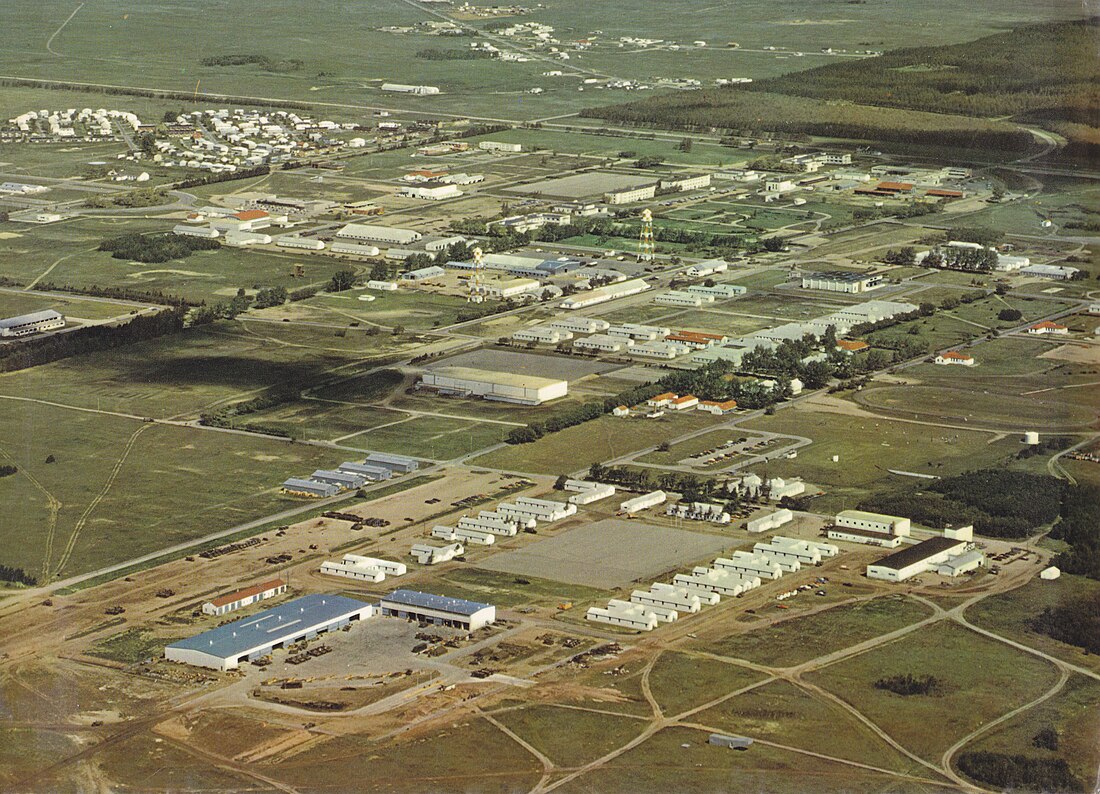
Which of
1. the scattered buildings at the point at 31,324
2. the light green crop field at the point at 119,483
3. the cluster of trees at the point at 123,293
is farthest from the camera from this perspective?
the cluster of trees at the point at 123,293

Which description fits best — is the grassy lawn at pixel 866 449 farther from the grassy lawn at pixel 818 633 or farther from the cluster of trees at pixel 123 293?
the cluster of trees at pixel 123 293

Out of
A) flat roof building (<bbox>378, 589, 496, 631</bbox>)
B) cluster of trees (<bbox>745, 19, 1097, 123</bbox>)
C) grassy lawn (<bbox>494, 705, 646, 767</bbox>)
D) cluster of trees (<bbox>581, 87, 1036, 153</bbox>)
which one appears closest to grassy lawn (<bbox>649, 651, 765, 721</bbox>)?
grassy lawn (<bbox>494, 705, 646, 767</bbox>)

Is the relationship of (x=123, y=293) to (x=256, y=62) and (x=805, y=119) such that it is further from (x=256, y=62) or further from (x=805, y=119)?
(x=256, y=62)

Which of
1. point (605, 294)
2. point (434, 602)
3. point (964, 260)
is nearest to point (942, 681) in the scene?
point (434, 602)

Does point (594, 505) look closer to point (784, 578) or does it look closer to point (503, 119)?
point (784, 578)

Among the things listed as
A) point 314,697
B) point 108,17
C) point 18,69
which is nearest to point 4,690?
point 314,697

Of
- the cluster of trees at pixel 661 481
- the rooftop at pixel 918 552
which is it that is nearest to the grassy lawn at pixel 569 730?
the rooftop at pixel 918 552
